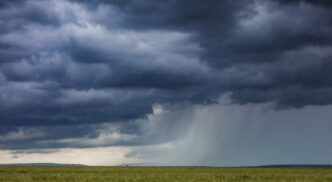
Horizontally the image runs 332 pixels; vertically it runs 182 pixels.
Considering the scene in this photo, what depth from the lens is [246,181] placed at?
4728 centimetres

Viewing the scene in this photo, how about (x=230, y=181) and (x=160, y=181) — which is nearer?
(x=160, y=181)

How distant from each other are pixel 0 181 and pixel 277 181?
31481 mm

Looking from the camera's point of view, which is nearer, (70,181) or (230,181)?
(70,181)

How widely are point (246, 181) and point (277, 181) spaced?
3.58 metres

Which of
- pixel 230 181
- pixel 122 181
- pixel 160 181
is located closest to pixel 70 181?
pixel 122 181

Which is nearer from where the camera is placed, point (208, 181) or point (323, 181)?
point (208, 181)

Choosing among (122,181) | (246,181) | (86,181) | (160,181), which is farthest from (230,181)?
(86,181)

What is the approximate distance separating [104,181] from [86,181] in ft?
6.52

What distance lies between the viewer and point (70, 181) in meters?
44.6

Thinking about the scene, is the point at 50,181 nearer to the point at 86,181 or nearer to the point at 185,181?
the point at 86,181

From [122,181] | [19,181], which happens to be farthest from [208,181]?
[19,181]

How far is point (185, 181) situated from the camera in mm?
45562

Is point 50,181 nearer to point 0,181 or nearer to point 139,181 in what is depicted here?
point 0,181

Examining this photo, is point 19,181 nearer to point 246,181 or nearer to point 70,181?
point 70,181
